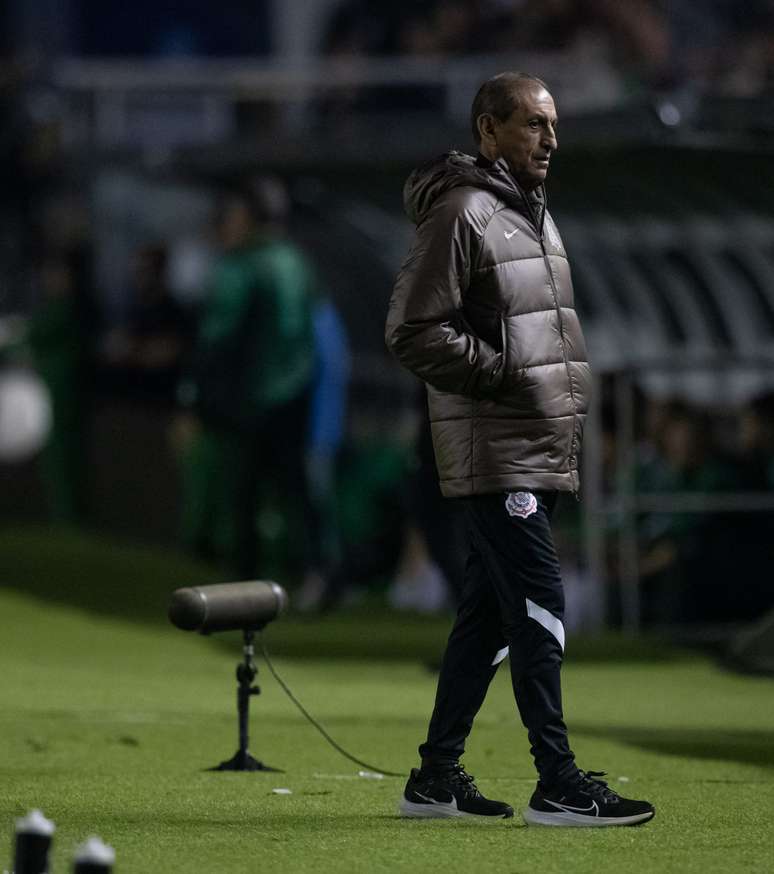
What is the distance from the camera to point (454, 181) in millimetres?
6996

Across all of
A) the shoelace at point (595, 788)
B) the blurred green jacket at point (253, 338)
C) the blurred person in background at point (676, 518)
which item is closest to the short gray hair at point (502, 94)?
the shoelace at point (595, 788)

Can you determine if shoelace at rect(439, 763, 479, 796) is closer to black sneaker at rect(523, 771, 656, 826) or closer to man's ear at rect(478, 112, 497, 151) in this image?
black sneaker at rect(523, 771, 656, 826)

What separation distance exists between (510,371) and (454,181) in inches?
21.8

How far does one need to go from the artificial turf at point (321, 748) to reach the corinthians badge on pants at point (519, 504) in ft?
2.92

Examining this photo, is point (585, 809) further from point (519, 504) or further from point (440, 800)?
point (519, 504)

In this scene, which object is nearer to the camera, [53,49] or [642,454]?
[642,454]

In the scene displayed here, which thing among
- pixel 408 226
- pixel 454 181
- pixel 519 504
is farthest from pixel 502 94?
pixel 408 226

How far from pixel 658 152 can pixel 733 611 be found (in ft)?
8.43

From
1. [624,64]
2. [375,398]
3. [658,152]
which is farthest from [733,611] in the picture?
[624,64]

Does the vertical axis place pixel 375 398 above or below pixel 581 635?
above

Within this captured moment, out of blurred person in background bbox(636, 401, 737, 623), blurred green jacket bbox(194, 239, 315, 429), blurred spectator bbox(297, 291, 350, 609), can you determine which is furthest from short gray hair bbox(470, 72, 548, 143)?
blurred spectator bbox(297, 291, 350, 609)

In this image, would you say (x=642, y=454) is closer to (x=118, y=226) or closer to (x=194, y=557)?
(x=194, y=557)

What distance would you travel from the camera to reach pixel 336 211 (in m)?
16.5

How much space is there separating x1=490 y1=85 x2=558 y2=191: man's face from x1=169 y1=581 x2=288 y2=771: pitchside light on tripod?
196 centimetres
